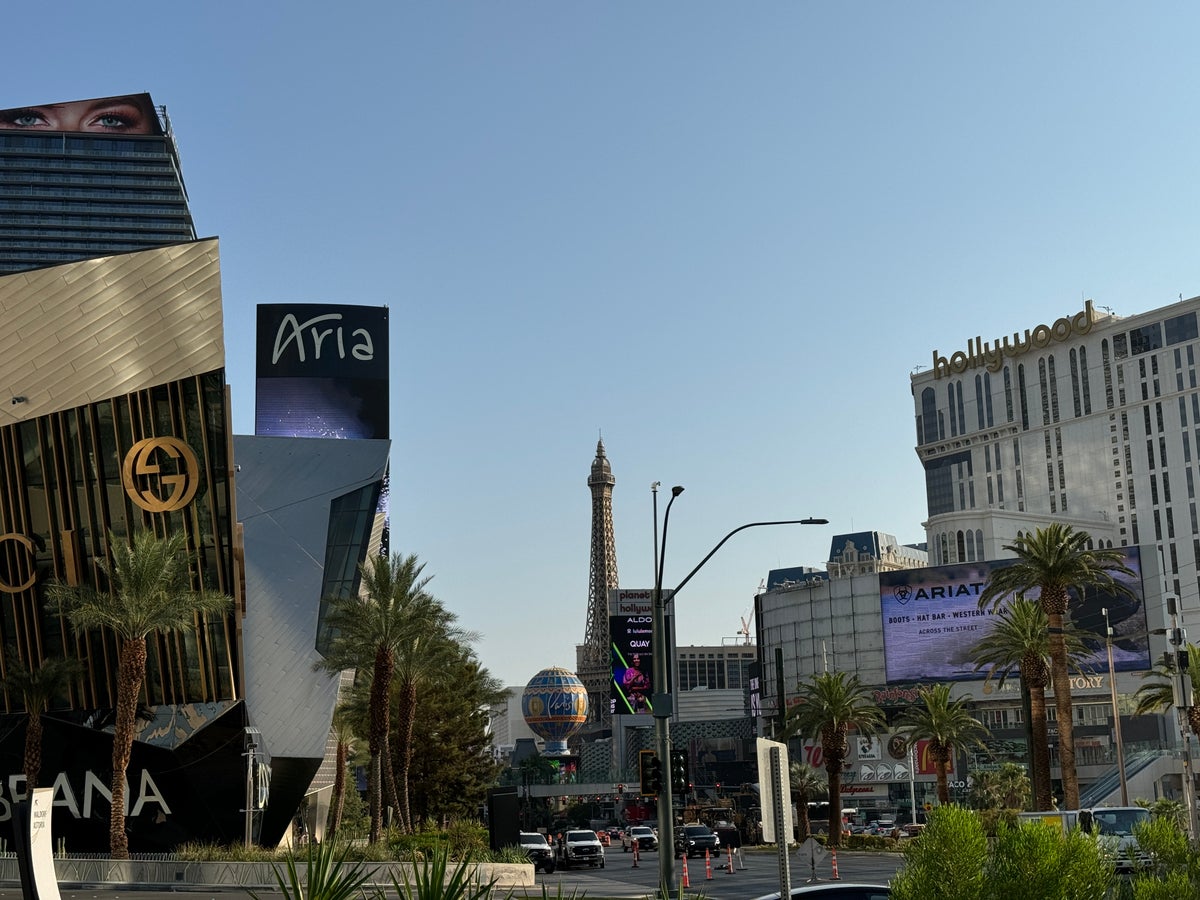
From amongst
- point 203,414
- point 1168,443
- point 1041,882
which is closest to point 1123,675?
point 1168,443

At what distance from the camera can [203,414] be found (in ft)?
150

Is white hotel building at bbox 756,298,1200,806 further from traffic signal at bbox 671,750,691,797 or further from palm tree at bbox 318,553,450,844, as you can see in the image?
traffic signal at bbox 671,750,691,797

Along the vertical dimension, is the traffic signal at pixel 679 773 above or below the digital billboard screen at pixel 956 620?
below

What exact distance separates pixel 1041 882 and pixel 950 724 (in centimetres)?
6127

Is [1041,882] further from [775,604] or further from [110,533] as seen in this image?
[775,604]

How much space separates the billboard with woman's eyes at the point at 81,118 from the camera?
643 feet

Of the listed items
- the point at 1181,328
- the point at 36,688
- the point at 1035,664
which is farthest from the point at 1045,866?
the point at 1181,328

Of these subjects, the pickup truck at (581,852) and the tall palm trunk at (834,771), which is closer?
the pickup truck at (581,852)

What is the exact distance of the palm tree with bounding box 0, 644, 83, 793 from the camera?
45750 millimetres

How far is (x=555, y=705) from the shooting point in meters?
173

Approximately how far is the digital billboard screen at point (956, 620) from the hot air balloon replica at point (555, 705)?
56417 mm

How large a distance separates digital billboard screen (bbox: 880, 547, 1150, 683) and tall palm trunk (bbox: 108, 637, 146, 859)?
88.0 m

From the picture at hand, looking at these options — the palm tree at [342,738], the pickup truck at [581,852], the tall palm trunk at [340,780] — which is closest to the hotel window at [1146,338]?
the palm tree at [342,738]

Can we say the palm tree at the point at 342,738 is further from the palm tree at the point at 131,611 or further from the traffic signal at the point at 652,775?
the traffic signal at the point at 652,775
